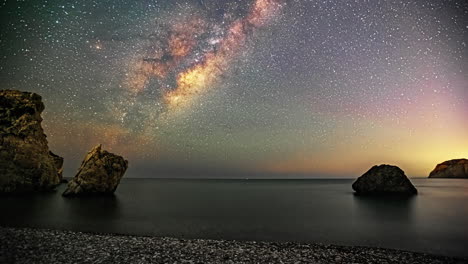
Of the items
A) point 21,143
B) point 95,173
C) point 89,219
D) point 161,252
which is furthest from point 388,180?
point 21,143

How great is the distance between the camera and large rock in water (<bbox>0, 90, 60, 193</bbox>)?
5976 centimetres

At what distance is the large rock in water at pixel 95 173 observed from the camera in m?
56.5

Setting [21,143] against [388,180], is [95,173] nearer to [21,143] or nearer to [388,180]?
[21,143]

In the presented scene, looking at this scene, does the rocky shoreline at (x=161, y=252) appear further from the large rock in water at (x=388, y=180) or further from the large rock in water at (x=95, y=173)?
the large rock in water at (x=388, y=180)

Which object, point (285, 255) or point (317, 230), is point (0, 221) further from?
point (317, 230)

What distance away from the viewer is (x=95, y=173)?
57.3 metres

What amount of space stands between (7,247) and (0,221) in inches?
724

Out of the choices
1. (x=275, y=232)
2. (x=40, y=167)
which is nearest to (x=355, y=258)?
(x=275, y=232)

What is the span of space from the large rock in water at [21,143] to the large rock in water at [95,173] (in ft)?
43.8

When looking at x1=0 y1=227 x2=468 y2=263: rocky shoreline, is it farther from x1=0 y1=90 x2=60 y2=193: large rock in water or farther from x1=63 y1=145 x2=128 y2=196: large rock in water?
x1=0 y1=90 x2=60 y2=193: large rock in water

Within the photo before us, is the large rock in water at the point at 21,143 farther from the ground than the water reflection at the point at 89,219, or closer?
farther from the ground

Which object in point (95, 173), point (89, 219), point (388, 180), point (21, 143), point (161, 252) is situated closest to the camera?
point (161, 252)

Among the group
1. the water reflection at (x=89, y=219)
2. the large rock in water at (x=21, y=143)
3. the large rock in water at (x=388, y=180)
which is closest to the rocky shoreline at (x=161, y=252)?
the water reflection at (x=89, y=219)

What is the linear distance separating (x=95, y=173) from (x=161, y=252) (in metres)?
47.7
